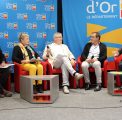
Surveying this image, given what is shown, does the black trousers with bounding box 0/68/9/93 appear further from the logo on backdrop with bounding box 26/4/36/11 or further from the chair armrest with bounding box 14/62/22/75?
the logo on backdrop with bounding box 26/4/36/11

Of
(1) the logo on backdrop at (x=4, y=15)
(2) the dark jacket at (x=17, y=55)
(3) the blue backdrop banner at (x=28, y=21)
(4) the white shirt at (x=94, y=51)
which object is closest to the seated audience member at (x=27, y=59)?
(2) the dark jacket at (x=17, y=55)

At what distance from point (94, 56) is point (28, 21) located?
1.62 meters

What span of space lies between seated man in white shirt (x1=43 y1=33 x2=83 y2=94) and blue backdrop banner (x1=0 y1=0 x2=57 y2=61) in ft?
1.80

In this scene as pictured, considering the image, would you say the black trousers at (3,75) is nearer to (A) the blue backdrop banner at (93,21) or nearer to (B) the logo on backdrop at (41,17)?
(B) the logo on backdrop at (41,17)

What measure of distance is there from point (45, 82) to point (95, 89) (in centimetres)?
92

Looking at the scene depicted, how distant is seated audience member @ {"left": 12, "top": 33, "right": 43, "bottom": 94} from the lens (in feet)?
17.0

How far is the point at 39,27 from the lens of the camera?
649cm

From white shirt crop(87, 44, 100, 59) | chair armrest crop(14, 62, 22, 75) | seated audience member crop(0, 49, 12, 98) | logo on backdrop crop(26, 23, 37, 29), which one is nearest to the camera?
seated audience member crop(0, 49, 12, 98)

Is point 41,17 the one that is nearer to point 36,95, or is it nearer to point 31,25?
point 31,25

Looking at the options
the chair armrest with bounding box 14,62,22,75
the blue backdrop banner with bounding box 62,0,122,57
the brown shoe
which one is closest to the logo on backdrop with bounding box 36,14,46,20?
the blue backdrop banner with bounding box 62,0,122,57

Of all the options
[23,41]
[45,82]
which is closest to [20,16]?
[23,41]

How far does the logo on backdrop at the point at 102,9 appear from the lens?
6.51 metres

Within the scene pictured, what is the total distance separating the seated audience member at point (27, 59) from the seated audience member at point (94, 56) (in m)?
0.90

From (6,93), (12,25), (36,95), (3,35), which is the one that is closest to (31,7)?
(12,25)
